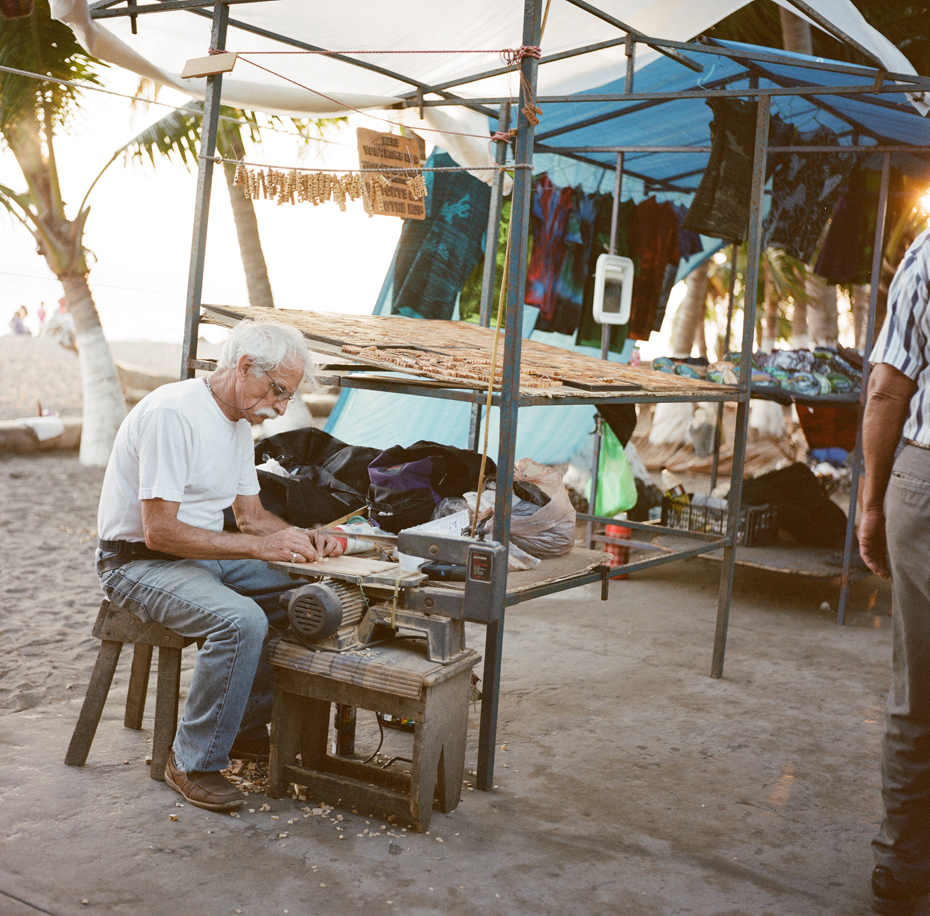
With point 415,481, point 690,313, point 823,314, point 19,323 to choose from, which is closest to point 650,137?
point 415,481

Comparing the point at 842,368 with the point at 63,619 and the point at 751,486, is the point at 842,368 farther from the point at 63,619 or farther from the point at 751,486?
the point at 63,619

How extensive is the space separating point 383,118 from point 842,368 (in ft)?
11.2

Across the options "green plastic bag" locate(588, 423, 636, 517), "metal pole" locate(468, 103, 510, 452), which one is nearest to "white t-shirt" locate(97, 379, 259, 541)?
"metal pole" locate(468, 103, 510, 452)

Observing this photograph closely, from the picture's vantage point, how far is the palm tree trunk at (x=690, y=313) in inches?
551

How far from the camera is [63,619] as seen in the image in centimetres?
495

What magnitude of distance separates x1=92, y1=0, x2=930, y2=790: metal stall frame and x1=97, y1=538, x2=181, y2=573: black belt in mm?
937

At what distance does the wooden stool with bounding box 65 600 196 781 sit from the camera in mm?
3098

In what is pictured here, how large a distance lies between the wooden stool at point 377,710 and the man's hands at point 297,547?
0.27 m

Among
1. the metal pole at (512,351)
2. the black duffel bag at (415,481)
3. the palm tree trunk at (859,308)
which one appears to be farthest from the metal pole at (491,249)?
the palm tree trunk at (859,308)

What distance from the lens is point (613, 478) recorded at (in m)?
6.08

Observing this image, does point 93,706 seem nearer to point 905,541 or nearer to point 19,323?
point 905,541

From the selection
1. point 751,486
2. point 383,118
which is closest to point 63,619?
point 383,118

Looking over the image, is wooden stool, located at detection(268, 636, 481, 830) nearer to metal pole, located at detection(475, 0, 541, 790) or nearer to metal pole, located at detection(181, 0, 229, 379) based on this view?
metal pole, located at detection(475, 0, 541, 790)

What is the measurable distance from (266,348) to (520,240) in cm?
94
